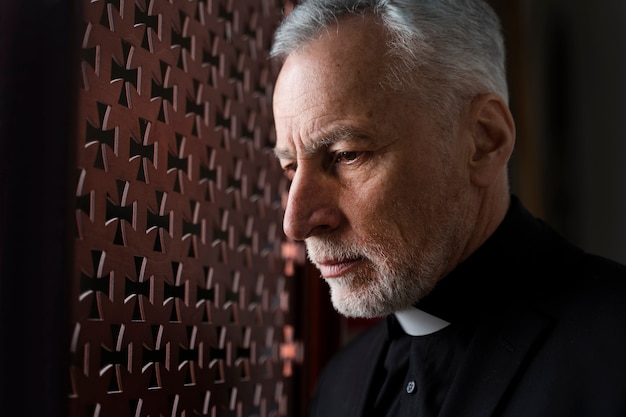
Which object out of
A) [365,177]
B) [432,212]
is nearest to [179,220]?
[365,177]

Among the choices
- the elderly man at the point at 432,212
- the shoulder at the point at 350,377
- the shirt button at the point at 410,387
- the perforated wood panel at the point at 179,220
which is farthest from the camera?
the shoulder at the point at 350,377

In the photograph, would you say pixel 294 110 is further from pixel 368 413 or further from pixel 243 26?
pixel 368 413

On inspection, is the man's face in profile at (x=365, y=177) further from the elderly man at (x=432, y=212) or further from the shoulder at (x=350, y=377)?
the shoulder at (x=350, y=377)

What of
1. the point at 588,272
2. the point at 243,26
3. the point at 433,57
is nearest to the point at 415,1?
the point at 433,57

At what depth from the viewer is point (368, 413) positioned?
1449 mm

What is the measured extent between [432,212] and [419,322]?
10.1 inches

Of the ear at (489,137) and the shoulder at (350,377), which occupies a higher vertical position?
the ear at (489,137)

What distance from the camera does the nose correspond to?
4.09ft

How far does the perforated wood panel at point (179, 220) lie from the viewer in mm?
1049

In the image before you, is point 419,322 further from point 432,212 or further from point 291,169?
point 291,169

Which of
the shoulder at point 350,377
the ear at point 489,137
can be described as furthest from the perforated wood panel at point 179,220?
the ear at point 489,137

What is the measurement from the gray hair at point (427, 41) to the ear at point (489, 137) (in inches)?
1.2

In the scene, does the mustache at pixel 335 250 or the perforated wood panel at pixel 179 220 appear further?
the mustache at pixel 335 250

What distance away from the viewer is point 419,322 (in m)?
1.42
